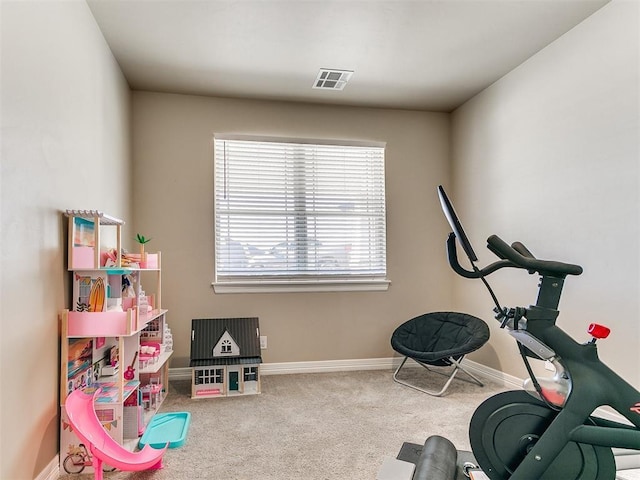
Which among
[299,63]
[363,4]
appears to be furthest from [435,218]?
[363,4]

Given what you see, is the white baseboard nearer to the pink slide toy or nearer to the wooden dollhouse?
the wooden dollhouse

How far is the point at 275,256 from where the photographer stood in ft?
12.6

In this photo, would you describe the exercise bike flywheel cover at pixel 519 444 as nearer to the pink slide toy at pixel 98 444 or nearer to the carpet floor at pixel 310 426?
the carpet floor at pixel 310 426

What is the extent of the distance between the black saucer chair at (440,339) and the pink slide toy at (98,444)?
78.2 inches

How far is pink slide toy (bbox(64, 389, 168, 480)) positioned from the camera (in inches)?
68.1

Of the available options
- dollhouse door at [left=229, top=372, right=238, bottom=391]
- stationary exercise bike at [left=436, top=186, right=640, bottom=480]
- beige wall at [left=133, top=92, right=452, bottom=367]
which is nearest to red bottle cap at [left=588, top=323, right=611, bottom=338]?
stationary exercise bike at [left=436, top=186, right=640, bottom=480]

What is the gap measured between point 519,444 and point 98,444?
1756 mm

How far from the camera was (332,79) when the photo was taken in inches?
136

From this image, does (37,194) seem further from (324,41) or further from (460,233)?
(324,41)

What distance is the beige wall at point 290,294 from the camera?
11.9 feet

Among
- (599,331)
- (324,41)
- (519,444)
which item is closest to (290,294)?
(324,41)

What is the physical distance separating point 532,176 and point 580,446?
2.12m

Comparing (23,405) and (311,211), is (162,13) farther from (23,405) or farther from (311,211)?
(23,405)

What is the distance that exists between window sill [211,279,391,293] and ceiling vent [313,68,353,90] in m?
1.74
